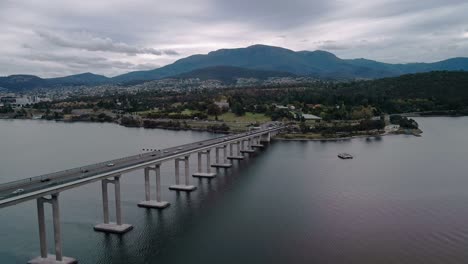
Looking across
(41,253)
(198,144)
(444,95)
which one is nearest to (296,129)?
(198,144)

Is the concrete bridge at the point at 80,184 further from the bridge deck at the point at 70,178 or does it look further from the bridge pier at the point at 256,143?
the bridge pier at the point at 256,143

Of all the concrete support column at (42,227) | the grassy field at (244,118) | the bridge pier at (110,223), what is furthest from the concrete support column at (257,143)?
the concrete support column at (42,227)

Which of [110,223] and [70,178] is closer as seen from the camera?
[70,178]

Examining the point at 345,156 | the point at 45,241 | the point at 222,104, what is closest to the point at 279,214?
the point at 45,241

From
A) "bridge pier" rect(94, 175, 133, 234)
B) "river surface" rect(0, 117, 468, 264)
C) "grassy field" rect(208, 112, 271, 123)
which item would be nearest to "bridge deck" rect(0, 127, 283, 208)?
"bridge pier" rect(94, 175, 133, 234)

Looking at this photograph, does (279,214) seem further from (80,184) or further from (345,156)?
(345,156)
